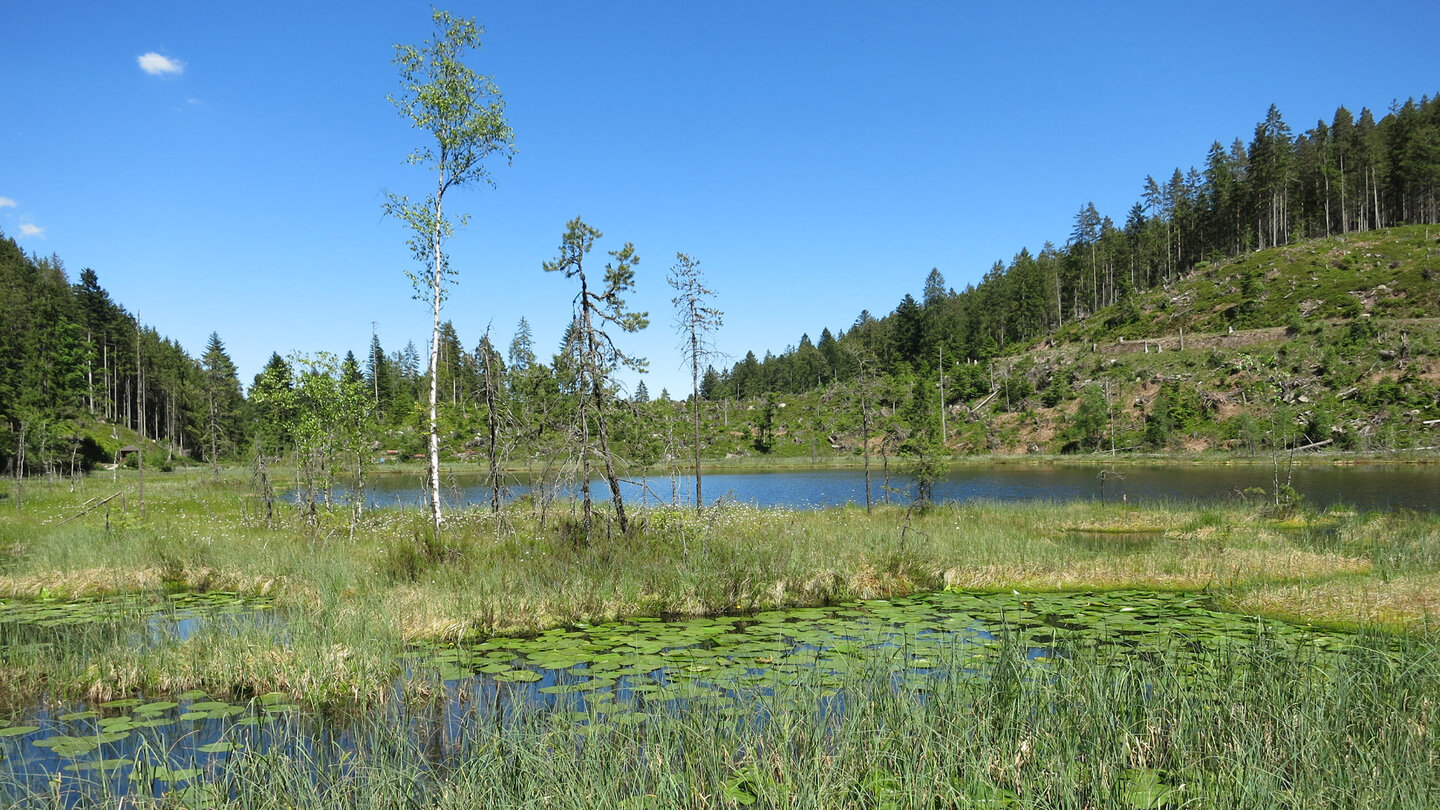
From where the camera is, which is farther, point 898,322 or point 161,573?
point 898,322

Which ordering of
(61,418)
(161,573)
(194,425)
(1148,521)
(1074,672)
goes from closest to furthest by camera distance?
(1074,672) → (161,573) → (1148,521) → (61,418) → (194,425)

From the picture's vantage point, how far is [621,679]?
23.9ft

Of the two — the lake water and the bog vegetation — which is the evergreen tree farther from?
the bog vegetation

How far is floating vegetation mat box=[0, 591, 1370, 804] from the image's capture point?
5.26 meters

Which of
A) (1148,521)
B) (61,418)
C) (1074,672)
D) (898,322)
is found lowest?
(1148,521)

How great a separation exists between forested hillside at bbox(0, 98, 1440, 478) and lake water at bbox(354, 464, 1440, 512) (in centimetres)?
391

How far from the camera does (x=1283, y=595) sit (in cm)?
1121

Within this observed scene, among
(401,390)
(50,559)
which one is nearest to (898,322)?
(401,390)

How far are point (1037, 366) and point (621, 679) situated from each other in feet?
278

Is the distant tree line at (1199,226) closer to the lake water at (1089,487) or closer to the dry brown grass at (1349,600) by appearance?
the lake water at (1089,487)

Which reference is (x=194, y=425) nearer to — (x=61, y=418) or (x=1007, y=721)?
(x=61, y=418)

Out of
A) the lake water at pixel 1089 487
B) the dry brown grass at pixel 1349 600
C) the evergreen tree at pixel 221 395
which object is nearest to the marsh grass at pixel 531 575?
the dry brown grass at pixel 1349 600

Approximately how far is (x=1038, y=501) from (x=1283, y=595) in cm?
1715

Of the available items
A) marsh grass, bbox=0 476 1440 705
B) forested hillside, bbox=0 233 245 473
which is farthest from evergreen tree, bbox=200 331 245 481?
marsh grass, bbox=0 476 1440 705
